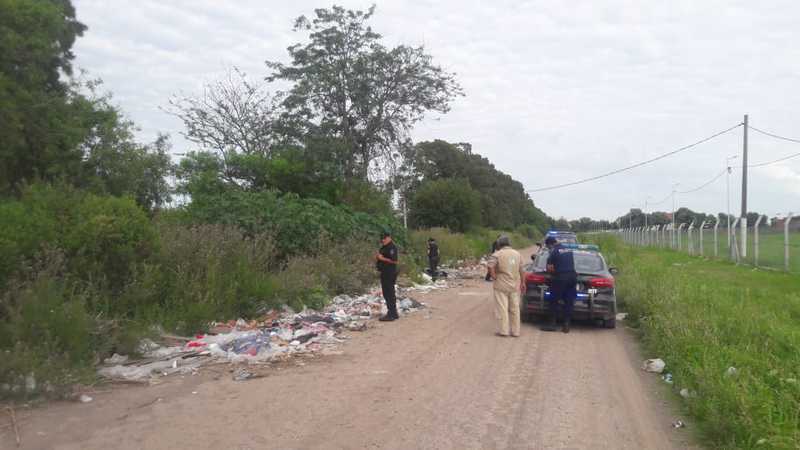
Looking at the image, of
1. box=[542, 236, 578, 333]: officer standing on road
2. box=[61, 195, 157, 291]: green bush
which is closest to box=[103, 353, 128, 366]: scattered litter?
box=[61, 195, 157, 291]: green bush

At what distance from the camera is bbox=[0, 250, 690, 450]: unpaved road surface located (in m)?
6.21

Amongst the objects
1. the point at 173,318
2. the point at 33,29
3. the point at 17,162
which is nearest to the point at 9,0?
the point at 33,29

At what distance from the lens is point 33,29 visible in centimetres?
2617

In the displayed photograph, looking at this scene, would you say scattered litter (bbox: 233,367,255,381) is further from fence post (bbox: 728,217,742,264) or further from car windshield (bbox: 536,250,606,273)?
fence post (bbox: 728,217,742,264)

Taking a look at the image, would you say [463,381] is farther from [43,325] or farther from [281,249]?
[281,249]

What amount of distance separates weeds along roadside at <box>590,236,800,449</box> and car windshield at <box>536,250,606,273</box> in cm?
104

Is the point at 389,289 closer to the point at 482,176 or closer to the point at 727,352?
the point at 727,352

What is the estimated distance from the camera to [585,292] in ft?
42.5

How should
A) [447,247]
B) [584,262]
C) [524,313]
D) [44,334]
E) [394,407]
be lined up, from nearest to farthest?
[394,407], [44,334], [524,313], [584,262], [447,247]

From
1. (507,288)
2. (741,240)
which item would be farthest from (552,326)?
(741,240)

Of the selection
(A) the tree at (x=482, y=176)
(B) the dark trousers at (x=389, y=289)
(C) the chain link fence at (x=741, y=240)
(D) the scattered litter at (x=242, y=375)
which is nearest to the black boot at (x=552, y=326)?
(B) the dark trousers at (x=389, y=289)

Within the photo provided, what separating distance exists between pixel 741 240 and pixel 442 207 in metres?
20.7

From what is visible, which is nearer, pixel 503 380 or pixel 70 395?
pixel 70 395

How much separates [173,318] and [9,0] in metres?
19.6
